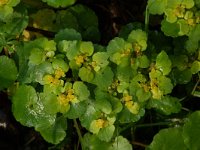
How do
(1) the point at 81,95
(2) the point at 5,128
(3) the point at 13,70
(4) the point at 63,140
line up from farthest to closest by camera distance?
1. (2) the point at 5,128
2. (4) the point at 63,140
3. (3) the point at 13,70
4. (1) the point at 81,95

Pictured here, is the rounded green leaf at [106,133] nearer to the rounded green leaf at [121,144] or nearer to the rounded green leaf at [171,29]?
the rounded green leaf at [121,144]

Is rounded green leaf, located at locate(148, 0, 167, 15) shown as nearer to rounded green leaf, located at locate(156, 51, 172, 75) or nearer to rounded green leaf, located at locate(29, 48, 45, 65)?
rounded green leaf, located at locate(156, 51, 172, 75)

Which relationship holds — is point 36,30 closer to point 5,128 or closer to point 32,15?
point 32,15

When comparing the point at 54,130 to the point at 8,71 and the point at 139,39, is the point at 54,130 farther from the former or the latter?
the point at 139,39

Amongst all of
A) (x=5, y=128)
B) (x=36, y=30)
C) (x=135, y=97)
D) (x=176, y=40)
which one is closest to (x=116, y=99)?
(x=135, y=97)

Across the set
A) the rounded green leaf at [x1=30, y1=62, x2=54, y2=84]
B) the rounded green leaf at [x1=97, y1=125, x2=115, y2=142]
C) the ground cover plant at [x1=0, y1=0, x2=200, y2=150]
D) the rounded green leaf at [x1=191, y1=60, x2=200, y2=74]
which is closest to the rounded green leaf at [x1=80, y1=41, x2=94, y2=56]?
the ground cover plant at [x1=0, y1=0, x2=200, y2=150]

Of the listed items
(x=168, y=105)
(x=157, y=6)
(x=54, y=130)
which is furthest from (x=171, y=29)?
(x=54, y=130)

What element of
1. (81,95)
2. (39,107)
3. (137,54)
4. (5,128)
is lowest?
(5,128)

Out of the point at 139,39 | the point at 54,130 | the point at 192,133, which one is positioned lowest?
the point at 54,130
